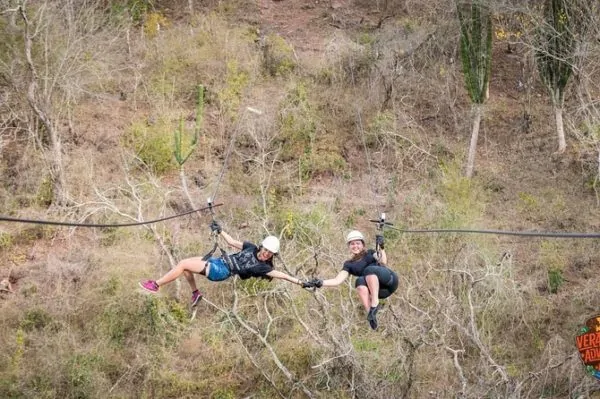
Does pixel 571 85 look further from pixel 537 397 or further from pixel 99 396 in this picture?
pixel 99 396

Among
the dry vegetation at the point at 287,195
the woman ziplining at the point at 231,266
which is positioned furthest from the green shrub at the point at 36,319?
the woman ziplining at the point at 231,266

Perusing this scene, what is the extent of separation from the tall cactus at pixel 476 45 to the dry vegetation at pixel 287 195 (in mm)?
515

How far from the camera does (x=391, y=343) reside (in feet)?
53.5

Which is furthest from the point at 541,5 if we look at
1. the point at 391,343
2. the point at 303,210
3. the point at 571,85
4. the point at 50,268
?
the point at 50,268

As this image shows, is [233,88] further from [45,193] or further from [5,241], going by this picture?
[5,241]

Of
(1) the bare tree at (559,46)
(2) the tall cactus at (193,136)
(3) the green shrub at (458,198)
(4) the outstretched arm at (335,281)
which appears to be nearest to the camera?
(4) the outstretched arm at (335,281)

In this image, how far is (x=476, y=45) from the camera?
19.2 metres

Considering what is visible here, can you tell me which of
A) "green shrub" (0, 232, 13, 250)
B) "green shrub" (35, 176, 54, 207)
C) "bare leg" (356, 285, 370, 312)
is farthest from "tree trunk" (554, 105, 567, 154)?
"green shrub" (0, 232, 13, 250)

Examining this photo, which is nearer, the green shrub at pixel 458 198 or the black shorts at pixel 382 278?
the black shorts at pixel 382 278

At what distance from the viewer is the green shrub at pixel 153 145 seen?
2003 centimetres

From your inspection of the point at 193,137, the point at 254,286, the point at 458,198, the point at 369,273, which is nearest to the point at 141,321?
the point at 254,286

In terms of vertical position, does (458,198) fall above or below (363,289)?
below

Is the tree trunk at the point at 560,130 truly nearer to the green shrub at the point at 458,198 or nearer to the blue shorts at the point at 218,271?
the green shrub at the point at 458,198

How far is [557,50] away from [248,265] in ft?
41.8
